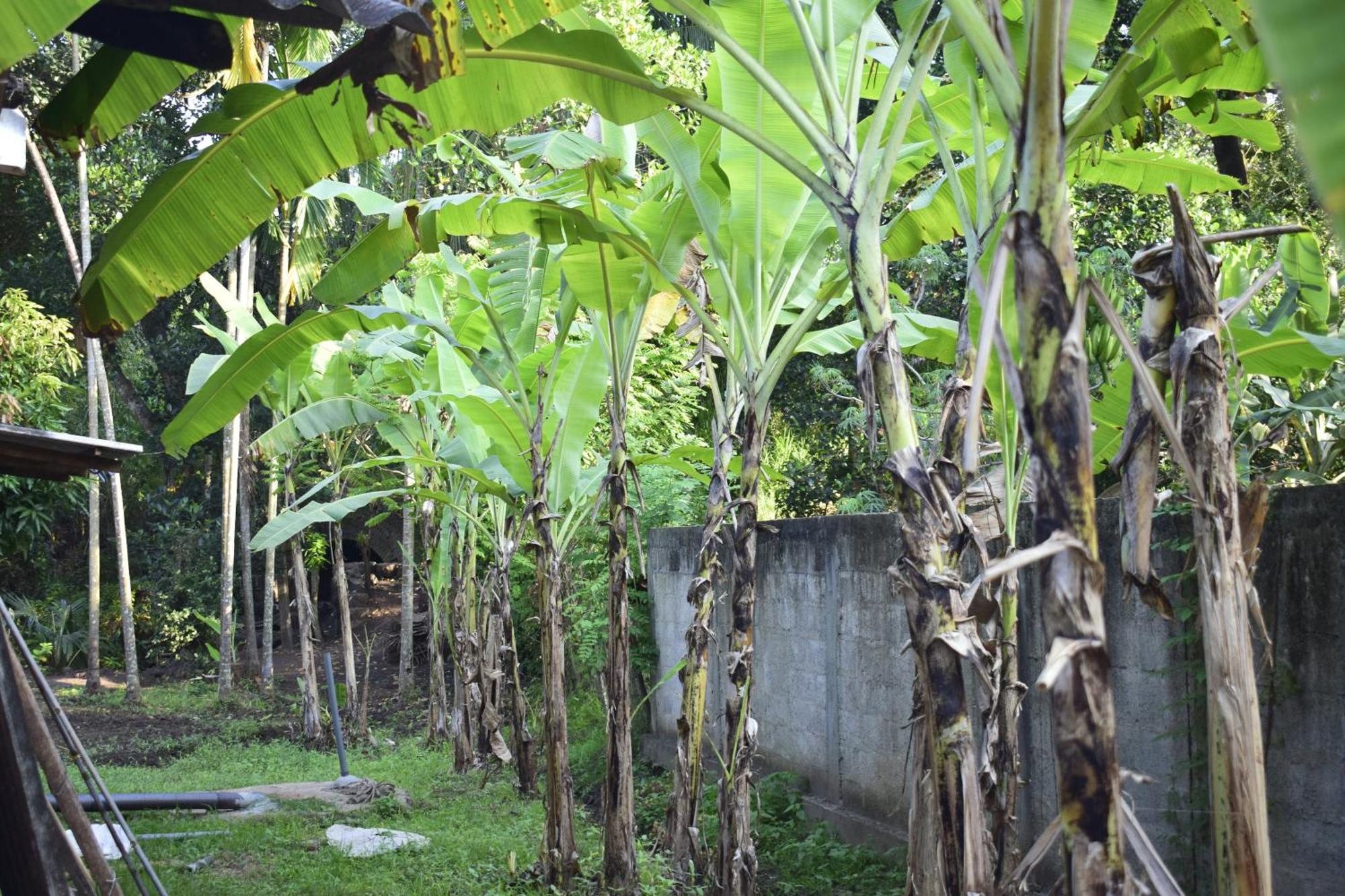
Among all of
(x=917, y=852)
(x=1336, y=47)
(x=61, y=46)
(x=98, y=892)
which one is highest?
(x=61, y=46)

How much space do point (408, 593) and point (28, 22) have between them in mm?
10005

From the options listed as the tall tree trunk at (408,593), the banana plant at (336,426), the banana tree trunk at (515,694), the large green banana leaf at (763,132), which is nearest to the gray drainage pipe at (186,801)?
the banana tree trunk at (515,694)

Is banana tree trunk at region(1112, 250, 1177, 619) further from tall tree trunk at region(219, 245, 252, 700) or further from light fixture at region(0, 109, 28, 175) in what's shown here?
tall tree trunk at region(219, 245, 252, 700)

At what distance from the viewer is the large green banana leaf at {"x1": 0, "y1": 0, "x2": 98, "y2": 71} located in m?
2.15

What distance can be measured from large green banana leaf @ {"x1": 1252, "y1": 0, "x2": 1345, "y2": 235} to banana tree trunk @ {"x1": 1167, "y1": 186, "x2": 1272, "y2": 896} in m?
1.59

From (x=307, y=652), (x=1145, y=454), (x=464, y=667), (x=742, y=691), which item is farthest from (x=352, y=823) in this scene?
(x=1145, y=454)

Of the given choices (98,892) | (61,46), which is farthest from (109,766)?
(61,46)

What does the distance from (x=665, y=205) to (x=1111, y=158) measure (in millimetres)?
1864

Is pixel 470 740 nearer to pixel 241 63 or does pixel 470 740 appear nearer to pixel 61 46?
pixel 241 63

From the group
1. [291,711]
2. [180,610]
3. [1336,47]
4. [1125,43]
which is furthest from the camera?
[180,610]

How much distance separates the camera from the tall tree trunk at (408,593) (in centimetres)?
1044

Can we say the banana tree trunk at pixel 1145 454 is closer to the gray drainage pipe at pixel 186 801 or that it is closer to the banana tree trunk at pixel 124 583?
the gray drainage pipe at pixel 186 801

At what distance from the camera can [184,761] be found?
31.6 feet

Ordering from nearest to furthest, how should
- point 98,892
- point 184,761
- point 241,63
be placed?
point 98,892 < point 241,63 < point 184,761
